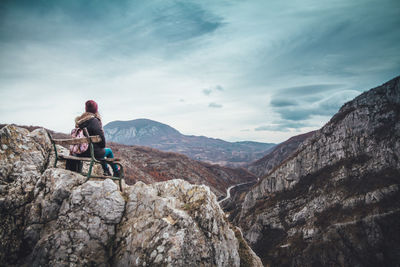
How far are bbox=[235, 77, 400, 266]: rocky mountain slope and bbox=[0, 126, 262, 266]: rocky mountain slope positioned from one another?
75399 mm

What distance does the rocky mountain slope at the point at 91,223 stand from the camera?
6.68 m

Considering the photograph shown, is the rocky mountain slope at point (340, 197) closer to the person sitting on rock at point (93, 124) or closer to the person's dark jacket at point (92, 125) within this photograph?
the person sitting on rock at point (93, 124)

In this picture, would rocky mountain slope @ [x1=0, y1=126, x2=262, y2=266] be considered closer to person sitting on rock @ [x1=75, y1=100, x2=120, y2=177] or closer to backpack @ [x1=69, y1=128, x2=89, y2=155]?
backpack @ [x1=69, y1=128, x2=89, y2=155]

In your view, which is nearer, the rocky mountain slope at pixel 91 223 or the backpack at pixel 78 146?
the rocky mountain slope at pixel 91 223

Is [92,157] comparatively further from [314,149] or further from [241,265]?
[314,149]

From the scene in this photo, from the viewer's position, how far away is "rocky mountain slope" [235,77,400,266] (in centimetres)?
6391

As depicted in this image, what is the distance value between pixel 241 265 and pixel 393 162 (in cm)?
10218

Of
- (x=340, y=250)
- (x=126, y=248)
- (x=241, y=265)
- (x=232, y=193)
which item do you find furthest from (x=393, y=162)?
(x=126, y=248)

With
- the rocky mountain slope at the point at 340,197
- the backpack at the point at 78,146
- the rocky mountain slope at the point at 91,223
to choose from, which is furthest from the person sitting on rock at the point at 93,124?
the rocky mountain slope at the point at 340,197

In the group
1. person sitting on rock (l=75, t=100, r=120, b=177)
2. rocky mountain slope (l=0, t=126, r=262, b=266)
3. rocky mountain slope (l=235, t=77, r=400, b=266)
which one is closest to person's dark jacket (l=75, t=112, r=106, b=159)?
person sitting on rock (l=75, t=100, r=120, b=177)

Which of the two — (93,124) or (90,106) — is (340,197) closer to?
(93,124)

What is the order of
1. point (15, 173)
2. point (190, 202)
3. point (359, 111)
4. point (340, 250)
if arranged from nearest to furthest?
point (15, 173)
point (190, 202)
point (340, 250)
point (359, 111)

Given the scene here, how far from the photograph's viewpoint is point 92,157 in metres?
8.12

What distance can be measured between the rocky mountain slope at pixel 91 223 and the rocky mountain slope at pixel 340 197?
75399 millimetres
